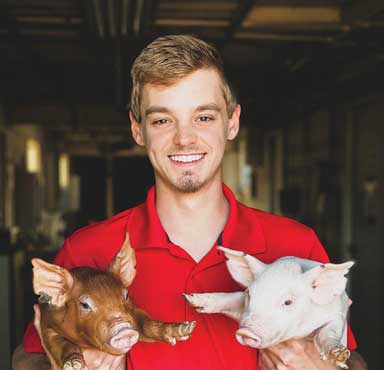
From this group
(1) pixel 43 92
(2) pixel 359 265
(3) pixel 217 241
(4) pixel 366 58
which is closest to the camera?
(3) pixel 217 241

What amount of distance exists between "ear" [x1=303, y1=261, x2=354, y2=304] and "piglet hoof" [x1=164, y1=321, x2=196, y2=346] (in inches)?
12.9

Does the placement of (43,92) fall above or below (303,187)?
above

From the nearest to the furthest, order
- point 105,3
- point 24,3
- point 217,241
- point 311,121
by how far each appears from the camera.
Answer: point 217,241 → point 105,3 → point 24,3 → point 311,121

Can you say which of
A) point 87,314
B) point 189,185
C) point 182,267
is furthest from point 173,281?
point 87,314

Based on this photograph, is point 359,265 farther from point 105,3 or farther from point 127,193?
point 127,193

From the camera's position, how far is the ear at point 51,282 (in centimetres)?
152

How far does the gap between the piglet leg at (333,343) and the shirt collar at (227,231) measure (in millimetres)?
439

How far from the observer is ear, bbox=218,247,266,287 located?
1726mm

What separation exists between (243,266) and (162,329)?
30cm

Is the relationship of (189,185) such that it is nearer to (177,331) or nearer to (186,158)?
(186,158)

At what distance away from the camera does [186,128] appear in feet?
6.26

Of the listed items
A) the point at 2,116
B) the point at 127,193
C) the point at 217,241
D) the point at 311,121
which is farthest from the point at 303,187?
the point at 217,241

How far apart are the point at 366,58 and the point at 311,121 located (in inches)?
128

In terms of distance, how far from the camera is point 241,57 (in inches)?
267
